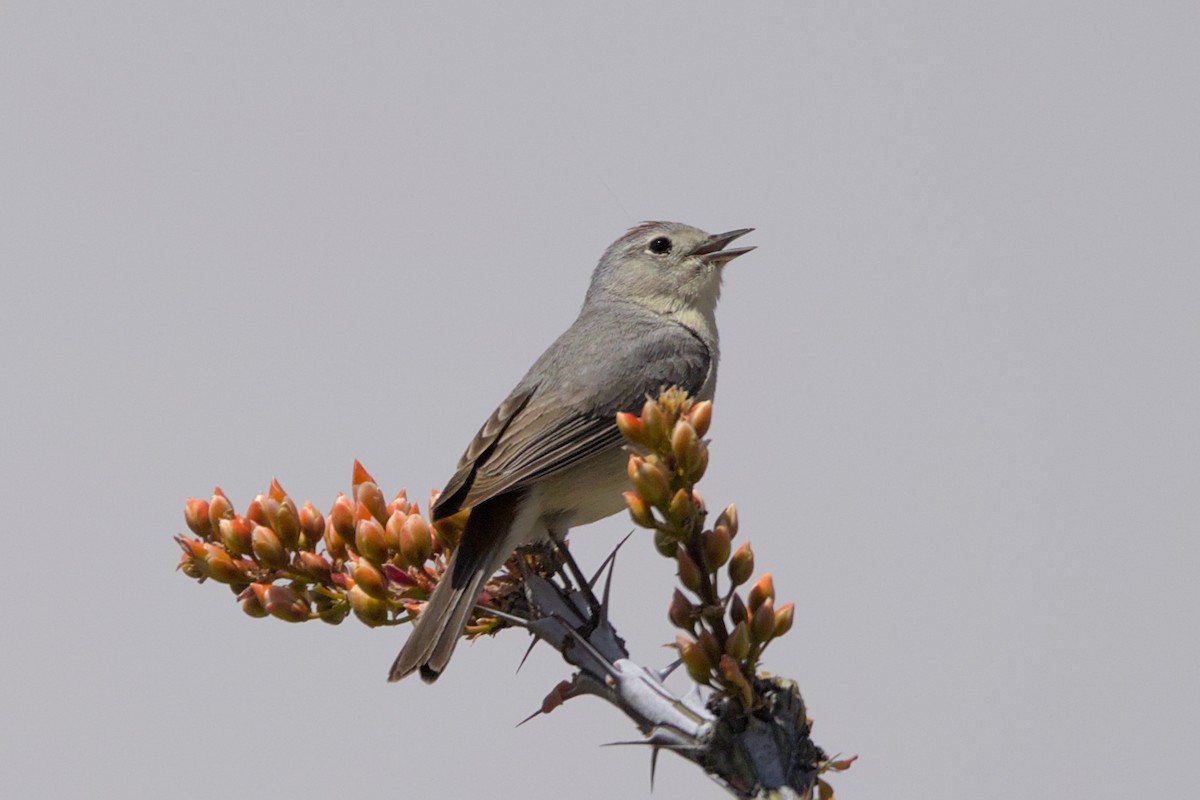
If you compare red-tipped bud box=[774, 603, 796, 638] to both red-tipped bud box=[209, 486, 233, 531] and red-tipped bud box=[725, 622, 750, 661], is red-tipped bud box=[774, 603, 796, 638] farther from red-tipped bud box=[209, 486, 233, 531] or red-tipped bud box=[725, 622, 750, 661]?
red-tipped bud box=[209, 486, 233, 531]

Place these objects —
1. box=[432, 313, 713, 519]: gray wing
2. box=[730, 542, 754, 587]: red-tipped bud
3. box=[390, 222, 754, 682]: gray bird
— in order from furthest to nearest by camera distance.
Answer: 1. box=[432, 313, 713, 519]: gray wing
2. box=[390, 222, 754, 682]: gray bird
3. box=[730, 542, 754, 587]: red-tipped bud

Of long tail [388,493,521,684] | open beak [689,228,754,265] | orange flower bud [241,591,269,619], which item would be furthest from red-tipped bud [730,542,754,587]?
open beak [689,228,754,265]

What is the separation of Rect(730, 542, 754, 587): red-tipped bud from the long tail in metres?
1.03

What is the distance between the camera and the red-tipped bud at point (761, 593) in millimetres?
2885

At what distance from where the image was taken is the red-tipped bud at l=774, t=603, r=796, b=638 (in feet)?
9.48

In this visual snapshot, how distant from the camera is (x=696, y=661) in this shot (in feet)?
9.32

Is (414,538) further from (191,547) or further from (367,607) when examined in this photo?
(191,547)

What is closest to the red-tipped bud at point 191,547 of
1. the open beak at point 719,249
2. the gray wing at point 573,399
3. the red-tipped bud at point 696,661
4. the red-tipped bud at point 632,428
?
the gray wing at point 573,399

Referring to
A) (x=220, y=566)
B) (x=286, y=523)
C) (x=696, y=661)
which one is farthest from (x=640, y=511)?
(x=220, y=566)

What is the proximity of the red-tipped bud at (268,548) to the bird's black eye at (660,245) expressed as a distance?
3722 mm

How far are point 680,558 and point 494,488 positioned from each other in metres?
1.73

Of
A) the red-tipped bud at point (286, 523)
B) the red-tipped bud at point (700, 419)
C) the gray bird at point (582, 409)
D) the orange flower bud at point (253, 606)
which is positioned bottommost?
the orange flower bud at point (253, 606)

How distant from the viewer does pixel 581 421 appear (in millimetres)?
5242

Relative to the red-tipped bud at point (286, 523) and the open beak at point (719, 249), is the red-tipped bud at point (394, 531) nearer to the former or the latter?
the red-tipped bud at point (286, 523)
